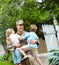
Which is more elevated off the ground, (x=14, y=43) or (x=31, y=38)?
(x=31, y=38)

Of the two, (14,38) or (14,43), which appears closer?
(14,38)

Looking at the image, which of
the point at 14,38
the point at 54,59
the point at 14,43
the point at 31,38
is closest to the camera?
the point at 31,38

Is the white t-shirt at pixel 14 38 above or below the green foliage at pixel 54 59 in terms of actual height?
above

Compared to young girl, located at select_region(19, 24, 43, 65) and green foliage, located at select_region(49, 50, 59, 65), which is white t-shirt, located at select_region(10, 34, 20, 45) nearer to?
young girl, located at select_region(19, 24, 43, 65)

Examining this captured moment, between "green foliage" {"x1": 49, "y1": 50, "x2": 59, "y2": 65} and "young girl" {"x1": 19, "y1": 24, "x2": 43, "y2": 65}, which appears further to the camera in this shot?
"green foliage" {"x1": 49, "y1": 50, "x2": 59, "y2": 65}

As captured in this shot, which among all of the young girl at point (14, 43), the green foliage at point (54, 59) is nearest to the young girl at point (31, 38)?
the young girl at point (14, 43)

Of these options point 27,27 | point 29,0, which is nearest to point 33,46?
point 29,0

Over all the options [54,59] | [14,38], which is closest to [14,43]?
[14,38]

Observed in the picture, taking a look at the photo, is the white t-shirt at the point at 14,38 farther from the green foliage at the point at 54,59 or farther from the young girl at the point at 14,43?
the green foliage at the point at 54,59

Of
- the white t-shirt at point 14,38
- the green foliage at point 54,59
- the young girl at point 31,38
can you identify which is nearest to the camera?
the young girl at point 31,38

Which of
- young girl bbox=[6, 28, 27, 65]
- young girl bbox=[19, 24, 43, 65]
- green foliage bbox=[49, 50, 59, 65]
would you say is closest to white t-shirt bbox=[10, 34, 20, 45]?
young girl bbox=[6, 28, 27, 65]

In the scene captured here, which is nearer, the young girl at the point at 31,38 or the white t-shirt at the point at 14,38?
the young girl at the point at 31,38

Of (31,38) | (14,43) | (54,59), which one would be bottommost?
(54,59)

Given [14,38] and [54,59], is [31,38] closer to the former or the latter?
[14,38]
